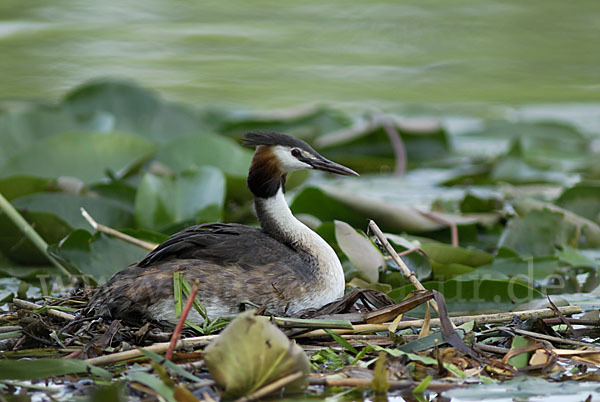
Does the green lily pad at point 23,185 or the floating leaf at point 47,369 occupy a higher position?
the floating leaf at point 47,369

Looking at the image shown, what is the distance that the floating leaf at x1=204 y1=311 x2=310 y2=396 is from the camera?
3389mm

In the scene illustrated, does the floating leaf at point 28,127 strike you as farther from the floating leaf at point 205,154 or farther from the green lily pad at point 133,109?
the floating leaf at point 205,154

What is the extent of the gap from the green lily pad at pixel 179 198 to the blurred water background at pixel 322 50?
5417 mm

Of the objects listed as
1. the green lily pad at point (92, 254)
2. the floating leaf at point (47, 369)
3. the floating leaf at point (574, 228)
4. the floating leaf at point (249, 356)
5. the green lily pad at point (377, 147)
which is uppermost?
the floating leaf at point (249, 356)

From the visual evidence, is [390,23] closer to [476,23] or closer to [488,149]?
[476,23]

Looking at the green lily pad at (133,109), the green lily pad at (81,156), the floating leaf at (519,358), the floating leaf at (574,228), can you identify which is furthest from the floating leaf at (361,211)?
the green lily pad at (133,109)

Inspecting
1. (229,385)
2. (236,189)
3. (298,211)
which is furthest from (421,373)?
(236,189)

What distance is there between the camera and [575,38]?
12258mm

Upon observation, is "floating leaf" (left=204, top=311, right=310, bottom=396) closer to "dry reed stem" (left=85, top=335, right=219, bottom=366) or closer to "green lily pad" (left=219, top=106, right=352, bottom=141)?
"dry reed stem" (left=85, top=335, right=219, bottom=366)

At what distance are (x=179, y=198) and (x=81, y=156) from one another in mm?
1403

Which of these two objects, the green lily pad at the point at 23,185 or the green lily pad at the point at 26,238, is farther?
the green lily pad at the point at 23,185

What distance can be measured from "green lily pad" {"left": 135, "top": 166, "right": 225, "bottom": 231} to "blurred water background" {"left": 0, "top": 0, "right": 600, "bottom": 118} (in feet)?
17.8

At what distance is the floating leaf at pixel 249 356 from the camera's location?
3389 mm

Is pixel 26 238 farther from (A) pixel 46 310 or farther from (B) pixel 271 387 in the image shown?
(B) pixel 271 387
